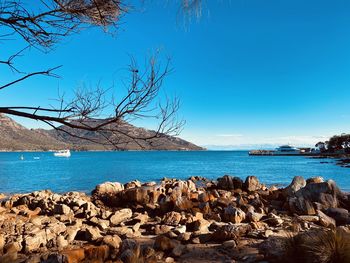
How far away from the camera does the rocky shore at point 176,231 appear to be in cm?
611

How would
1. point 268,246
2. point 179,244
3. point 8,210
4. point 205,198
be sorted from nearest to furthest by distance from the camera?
point 268,246, point 179,244, point 8,210, point 205,198

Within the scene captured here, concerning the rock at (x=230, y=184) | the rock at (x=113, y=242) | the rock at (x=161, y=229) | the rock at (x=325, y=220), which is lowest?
the rock at (x=161, y=229)

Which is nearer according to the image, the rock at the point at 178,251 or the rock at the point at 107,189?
the rock at the point at 178,251

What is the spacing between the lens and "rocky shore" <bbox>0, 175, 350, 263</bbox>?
6109mm

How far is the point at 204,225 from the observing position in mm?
9938

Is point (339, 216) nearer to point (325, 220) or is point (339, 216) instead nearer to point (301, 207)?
point (325, 220)

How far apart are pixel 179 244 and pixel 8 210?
9535 millimetres

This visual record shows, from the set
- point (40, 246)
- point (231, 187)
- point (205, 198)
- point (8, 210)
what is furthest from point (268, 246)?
point (231, 187)

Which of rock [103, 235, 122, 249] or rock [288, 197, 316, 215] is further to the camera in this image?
rock [288, 197, 316, 215]

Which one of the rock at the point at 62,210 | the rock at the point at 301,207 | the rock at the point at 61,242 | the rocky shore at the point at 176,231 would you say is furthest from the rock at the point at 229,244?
the rock at the point at 62,210

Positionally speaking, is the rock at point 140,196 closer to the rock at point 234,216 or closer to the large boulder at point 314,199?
the rock at point 234,216

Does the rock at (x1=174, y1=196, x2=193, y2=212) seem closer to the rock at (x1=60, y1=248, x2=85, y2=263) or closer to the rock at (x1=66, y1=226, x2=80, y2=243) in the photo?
the rock at (x1=66, y1=226, x2=80, y2=243)

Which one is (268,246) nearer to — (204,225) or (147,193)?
(204,225)

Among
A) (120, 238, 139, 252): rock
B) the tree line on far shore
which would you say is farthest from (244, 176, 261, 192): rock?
the tree line on far shore
